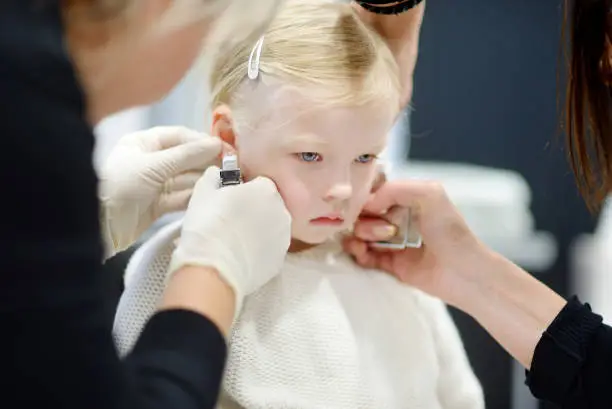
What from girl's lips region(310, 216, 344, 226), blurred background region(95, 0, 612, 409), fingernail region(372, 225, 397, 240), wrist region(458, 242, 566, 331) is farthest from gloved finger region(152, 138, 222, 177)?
blurred background region(95, 0, 612, 409)

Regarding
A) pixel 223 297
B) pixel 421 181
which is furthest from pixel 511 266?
pixel 223 297

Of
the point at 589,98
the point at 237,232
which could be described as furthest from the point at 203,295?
the point at 589,98

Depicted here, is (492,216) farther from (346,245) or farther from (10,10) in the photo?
(10,10)

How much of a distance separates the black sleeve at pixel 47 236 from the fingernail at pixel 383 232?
23.1 inches

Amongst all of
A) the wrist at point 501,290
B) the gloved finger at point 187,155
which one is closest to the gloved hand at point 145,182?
the gloved finger at point 187,155

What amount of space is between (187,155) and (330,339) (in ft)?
0.87

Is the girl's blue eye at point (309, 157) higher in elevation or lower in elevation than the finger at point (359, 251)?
→ higher

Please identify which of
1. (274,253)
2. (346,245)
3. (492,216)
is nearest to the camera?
(274,253)

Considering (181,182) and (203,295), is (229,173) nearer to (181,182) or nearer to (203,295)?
(181,182)

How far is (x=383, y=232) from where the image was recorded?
3.82ft

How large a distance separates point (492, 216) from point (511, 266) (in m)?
1.06

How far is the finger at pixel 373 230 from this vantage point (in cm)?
116

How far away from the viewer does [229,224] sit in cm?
87

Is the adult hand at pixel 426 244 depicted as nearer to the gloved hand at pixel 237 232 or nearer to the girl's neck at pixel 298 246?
the girl's neck at pixel 298 246
